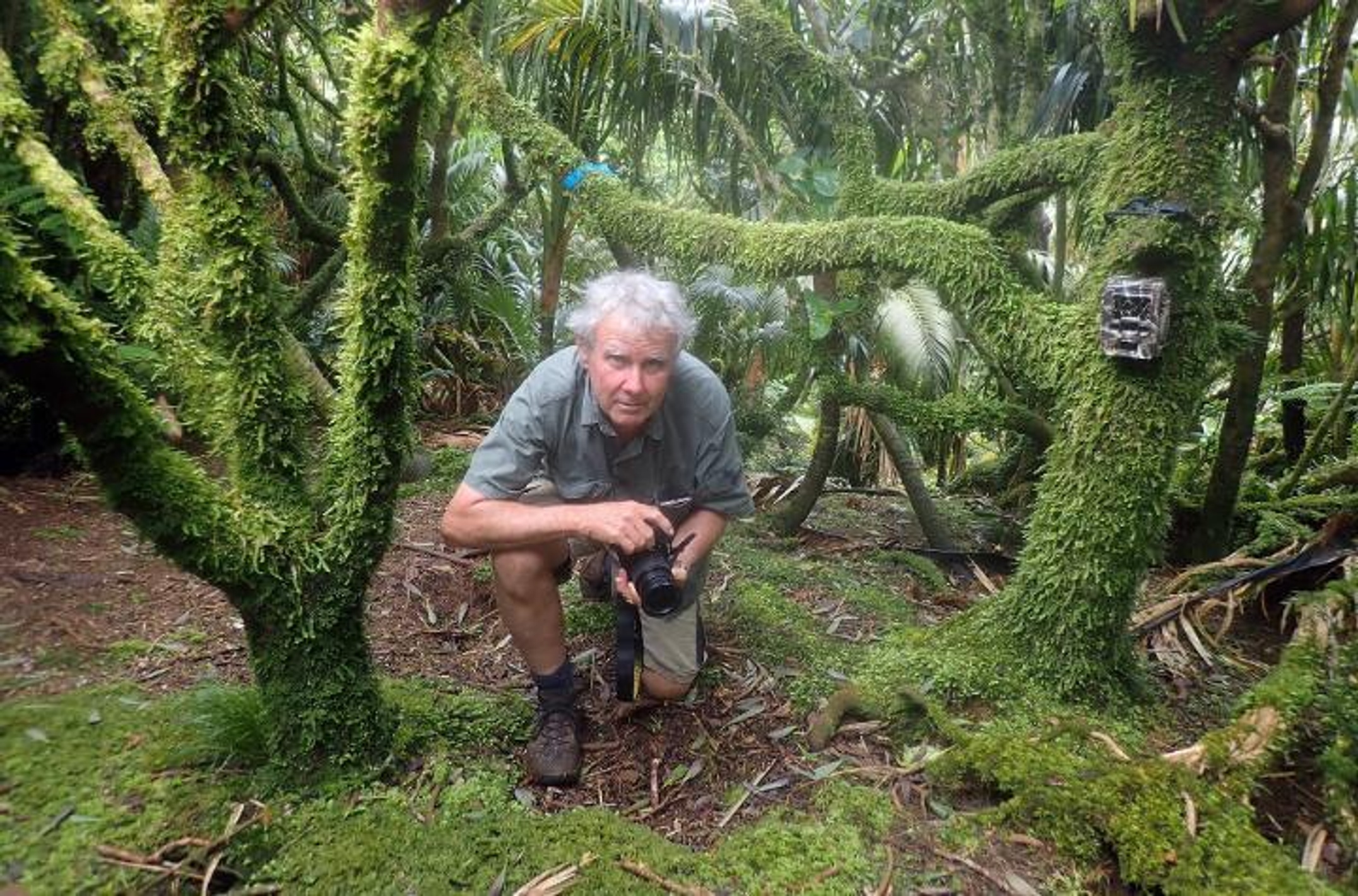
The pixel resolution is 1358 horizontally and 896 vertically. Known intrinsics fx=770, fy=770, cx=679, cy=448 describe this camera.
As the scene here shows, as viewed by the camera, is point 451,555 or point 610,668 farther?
point 451,555

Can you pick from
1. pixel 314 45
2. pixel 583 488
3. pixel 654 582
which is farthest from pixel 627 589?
pixel 314 45

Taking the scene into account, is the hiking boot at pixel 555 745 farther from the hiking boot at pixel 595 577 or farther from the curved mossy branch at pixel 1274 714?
the curved mossy branch at pixel 1274 714

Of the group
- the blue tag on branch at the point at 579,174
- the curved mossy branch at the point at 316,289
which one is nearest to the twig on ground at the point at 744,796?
the blue tag on branch at the point at 579,174

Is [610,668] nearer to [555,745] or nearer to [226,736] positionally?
[555,745]

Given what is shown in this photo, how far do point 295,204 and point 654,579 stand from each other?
162 inches

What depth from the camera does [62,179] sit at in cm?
238

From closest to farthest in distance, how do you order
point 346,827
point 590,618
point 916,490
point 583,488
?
point 346,827 → point 583,488 → point 590,618 → point 916,490

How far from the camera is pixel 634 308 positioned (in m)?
2.21

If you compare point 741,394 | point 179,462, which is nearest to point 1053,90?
point 741,394

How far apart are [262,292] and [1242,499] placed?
477 cm

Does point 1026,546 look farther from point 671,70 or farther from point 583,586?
point 671,70

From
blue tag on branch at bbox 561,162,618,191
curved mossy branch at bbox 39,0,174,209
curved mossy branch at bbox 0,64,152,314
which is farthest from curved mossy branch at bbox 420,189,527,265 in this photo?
curved mossy branch at bbox 0,64,152,314

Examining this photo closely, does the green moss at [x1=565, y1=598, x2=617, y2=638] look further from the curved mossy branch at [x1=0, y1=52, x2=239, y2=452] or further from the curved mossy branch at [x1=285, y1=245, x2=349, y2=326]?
the curved mossy branch at [x1=285, y1=245, x2=349, y2=326]

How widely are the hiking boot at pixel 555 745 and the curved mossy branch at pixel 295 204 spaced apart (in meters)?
3.46
